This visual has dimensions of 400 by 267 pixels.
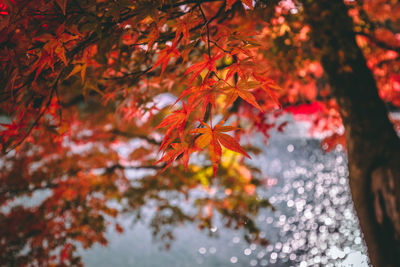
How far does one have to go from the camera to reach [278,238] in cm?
720

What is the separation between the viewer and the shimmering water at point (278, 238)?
6.08 metres

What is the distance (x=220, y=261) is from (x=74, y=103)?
5647mm

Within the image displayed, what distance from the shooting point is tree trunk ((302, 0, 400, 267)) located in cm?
152

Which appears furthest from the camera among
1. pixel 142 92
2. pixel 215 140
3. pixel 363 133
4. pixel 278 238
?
pixel 278 238

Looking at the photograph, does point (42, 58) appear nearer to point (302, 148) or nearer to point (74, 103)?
point (74, 103)

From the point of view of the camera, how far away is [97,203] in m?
3.62

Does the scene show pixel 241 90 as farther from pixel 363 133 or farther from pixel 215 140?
pixel 363 133

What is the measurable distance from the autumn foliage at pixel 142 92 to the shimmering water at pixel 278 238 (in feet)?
6.42

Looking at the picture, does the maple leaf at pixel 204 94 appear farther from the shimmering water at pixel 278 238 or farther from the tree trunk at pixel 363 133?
the shimmering water at pixel 278 238

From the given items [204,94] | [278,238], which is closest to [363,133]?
[204,94]

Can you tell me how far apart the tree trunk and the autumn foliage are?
173 mm

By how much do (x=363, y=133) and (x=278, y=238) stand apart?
6.34 m

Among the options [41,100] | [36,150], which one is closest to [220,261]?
[36,150]

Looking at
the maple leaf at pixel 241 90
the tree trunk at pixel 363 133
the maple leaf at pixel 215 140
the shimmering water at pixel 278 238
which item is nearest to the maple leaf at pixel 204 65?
the maple leaf at pixel 241 90
